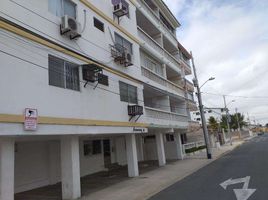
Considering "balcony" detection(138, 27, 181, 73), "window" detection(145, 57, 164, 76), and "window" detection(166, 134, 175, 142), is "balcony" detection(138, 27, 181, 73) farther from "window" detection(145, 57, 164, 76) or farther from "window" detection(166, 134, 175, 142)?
"window" detection(166, 134, 175, 142)

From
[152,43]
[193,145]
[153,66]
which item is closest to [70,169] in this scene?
[152,43]

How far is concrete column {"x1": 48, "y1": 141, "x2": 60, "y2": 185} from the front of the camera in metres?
16.3

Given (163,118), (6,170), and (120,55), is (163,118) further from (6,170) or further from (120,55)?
(6,170)

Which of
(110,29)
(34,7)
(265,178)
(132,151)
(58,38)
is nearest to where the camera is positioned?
(34,7)

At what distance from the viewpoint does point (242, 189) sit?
11156 millimetres

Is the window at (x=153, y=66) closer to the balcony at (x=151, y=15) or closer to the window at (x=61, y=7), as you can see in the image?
the balcony at (x=151, y=15)

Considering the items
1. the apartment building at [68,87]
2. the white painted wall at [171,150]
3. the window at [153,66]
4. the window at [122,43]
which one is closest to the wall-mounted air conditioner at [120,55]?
the apartment building at [68,87]

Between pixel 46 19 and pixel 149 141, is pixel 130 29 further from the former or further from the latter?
pixel 149 141

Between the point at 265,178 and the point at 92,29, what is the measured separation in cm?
1064

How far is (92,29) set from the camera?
46.1 feet

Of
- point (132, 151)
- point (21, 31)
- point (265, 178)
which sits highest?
point (21, 31)

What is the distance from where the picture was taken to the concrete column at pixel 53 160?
642 inches

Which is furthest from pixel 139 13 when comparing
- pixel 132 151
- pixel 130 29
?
pixel 132 151

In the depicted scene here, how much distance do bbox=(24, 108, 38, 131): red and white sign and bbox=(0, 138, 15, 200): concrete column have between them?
37.3 inches
